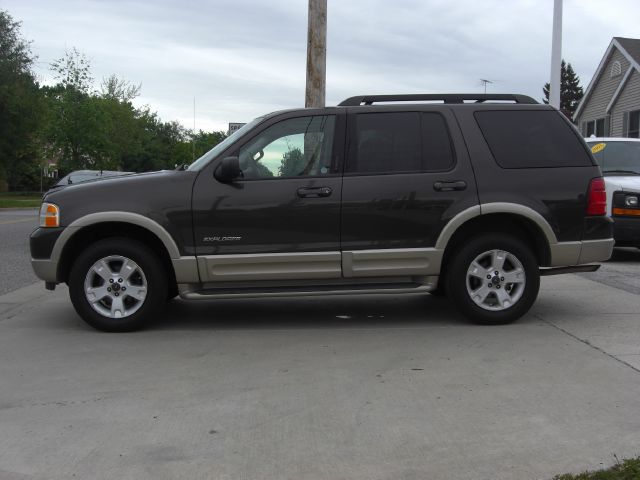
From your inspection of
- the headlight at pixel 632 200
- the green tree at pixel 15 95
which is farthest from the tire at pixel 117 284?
the green tree at pixel 15 95

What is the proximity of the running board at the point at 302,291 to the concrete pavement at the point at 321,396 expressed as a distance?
354 millimetres

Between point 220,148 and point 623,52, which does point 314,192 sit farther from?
point 623,52

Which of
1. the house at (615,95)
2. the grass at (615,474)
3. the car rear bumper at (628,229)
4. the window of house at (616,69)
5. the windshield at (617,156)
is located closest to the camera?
the grass at (615,474)

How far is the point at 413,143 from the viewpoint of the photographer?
618 centimetres

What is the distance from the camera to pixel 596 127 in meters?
32.2

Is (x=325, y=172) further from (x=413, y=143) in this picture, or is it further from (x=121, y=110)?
(x=121, y=110)

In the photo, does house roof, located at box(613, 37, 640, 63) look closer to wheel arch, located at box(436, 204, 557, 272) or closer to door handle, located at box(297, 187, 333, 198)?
wheel arch, located at box(436, 204, 557, 272)

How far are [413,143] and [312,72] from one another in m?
6.28

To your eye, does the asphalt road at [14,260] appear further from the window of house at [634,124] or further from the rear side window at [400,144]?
the window of house at [634,124]

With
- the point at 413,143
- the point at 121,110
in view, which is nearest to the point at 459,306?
the point at 413,143

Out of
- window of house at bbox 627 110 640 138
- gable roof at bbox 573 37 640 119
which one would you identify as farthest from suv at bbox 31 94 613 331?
gable roof at bbox 573 37 640 119

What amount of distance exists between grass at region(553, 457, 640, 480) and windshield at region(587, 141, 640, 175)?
8607 millimetres

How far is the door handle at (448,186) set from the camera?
6.01 m

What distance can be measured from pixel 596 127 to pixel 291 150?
2955 cm
